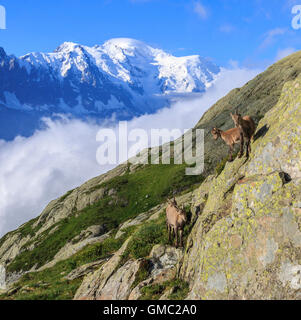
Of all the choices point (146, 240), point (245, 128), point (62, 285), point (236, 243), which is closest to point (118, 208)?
point (62, 285)

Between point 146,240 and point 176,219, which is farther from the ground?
point 176,219

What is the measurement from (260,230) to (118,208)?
361 ft

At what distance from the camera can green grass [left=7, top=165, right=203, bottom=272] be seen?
4309 inches

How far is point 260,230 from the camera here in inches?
453

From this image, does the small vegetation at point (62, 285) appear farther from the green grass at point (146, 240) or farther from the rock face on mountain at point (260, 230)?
the rock face on mountain at point (260, 230)

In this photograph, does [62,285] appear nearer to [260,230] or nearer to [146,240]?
[146,240]

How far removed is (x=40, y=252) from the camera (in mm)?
113250

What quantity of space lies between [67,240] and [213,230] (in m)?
106

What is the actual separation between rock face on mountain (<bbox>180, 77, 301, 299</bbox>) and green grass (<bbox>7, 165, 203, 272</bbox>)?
9337 centimetres

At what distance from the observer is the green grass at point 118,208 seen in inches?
4309

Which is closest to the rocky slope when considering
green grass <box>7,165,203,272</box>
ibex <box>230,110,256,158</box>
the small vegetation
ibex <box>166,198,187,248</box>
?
the small vegetation

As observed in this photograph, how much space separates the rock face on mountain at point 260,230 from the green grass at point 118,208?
306ft
